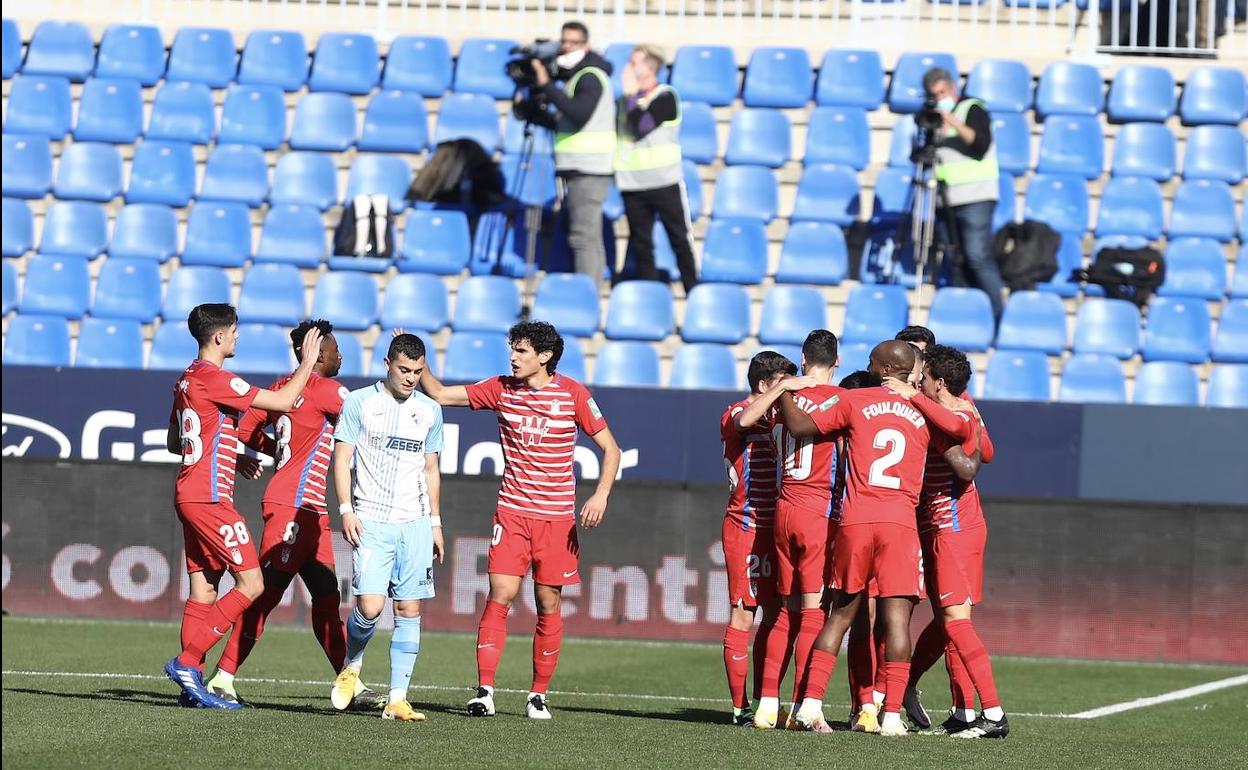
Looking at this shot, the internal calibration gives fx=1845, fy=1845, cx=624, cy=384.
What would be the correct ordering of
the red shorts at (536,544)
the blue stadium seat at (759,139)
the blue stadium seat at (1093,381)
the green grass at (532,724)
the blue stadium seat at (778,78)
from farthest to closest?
the blue stadium seat at (778,78) → the blue stadium seat at (759,139) → the blue stadium seat at (1093,381) → the red shorts at (536,544) → the green grass at (532,724)

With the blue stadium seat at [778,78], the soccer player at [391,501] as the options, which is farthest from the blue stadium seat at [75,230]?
the soccer player at [391,501]

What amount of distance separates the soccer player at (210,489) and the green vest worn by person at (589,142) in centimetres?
812

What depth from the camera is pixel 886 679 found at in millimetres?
8773

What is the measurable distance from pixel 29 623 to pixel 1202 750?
8.88m

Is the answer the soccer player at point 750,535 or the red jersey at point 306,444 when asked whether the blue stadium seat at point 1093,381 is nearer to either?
the soccer player at point 750,535

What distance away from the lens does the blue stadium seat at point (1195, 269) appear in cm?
1725

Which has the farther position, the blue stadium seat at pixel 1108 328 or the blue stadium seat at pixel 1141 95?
the blue stadium seat at pixel 1141 95

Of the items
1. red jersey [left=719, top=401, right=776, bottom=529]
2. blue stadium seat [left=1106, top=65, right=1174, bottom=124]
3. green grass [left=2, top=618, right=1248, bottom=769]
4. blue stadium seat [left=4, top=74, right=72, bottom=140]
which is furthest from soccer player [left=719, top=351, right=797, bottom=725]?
blue stadium seat [left=4, top=74, right=72, bottom=140]

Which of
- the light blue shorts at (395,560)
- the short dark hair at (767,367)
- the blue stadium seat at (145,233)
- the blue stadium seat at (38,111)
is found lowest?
the light blue shorts at (395,560)

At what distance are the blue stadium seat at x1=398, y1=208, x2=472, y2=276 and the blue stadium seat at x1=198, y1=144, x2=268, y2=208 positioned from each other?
156cm

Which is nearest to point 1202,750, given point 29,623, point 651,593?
point 651,593

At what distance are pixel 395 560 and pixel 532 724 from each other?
1.02m

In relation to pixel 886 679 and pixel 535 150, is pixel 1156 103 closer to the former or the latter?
pixel 535 150

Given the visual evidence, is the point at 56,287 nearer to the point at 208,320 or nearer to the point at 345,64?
the point at 345,64
